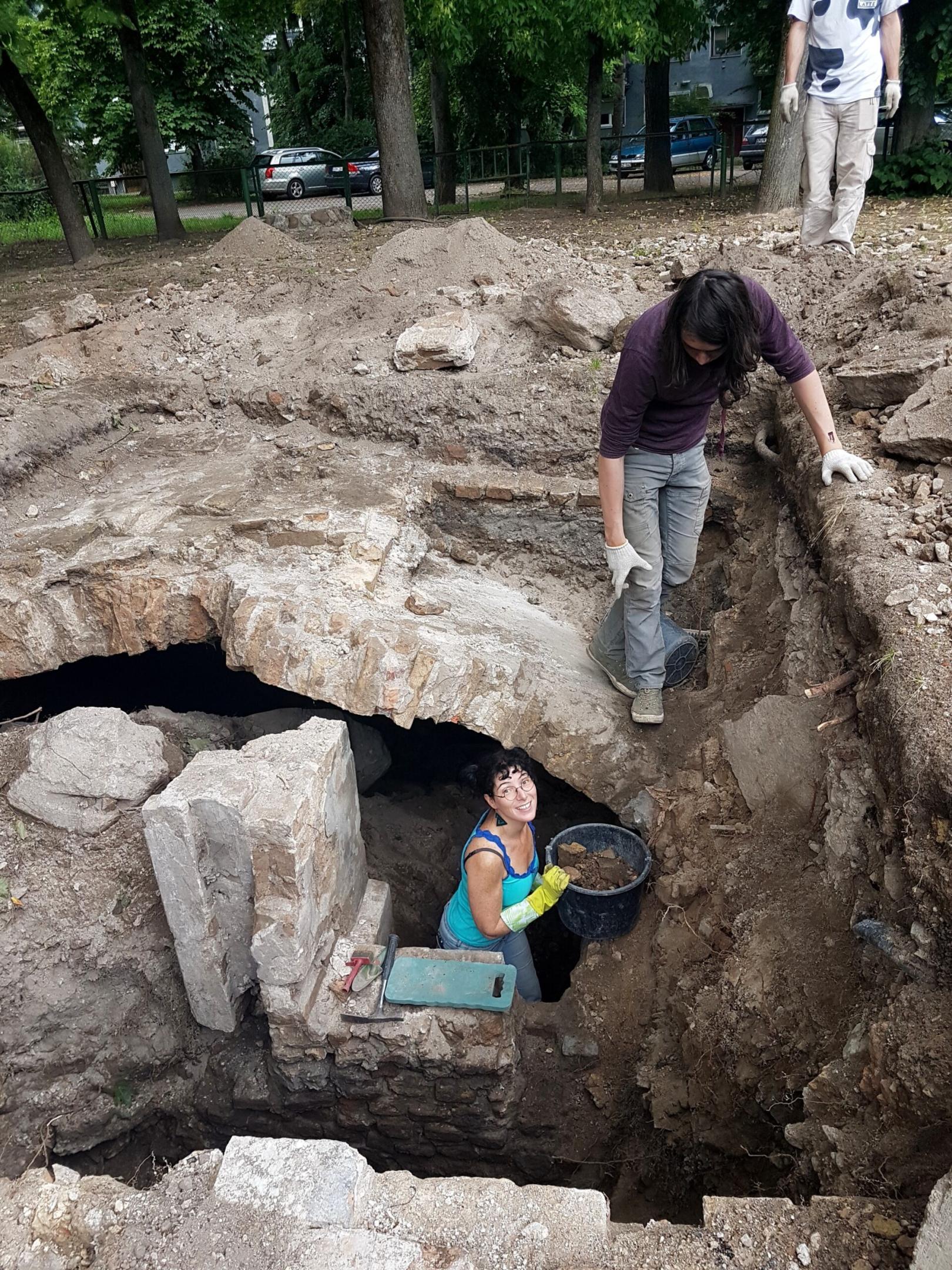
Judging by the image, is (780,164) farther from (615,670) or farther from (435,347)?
(615,670)

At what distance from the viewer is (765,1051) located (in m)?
2.81

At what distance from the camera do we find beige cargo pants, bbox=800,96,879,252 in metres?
5.92

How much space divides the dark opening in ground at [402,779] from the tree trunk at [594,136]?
385 inches


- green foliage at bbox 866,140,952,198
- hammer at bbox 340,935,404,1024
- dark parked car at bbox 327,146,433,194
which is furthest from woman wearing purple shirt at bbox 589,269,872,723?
dark parked car at bbox 327,146,433,194

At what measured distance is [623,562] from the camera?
3807 mm

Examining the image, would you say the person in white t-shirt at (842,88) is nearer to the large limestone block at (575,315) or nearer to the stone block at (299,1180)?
the large limestone block at (575,315)

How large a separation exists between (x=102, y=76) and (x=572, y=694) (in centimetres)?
2264

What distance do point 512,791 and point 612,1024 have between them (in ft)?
3.50

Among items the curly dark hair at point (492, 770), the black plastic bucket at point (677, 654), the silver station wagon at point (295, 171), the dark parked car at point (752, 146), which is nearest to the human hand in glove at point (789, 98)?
the black plastic bucket at point (677, 654)

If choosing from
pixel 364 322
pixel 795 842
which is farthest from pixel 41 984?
pixel 364 322

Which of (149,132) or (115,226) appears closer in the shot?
(149,132)

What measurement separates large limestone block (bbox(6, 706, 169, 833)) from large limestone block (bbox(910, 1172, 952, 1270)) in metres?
3.17

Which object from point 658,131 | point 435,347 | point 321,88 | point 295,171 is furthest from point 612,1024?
point 321,88

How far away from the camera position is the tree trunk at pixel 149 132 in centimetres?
1140
